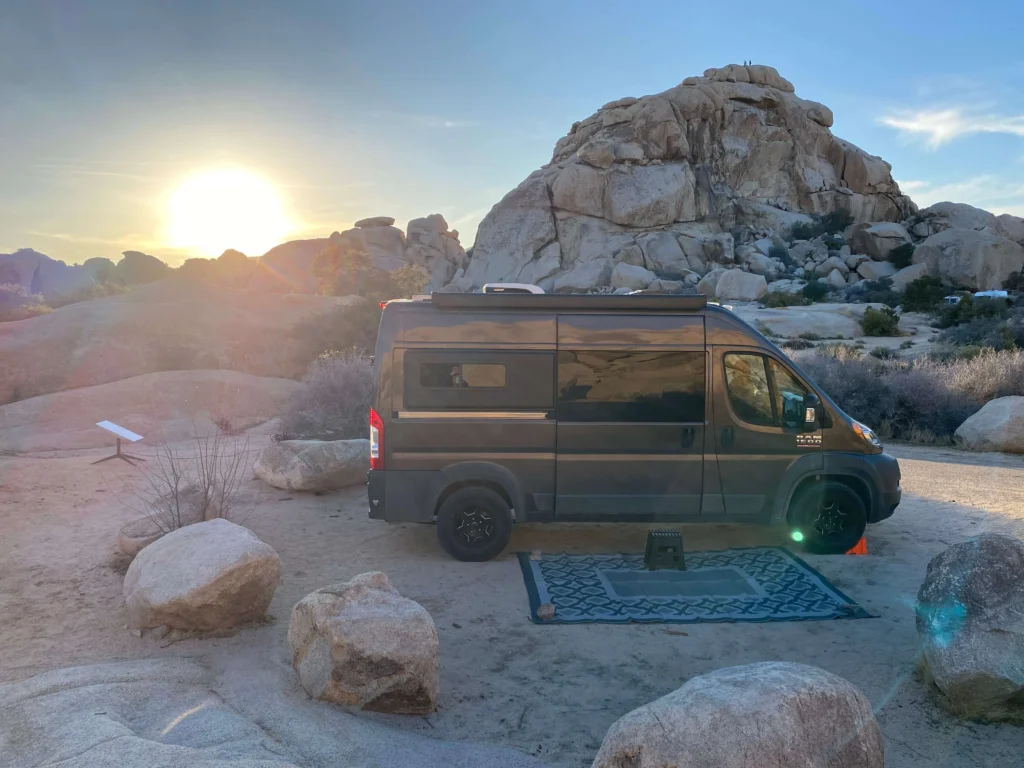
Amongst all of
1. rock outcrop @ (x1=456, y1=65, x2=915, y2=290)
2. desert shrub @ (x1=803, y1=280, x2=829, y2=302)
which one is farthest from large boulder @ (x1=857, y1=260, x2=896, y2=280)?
desert shrub @ (x1=803, y1=280, x2=829, y2=302)

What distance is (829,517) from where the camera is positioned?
741cm

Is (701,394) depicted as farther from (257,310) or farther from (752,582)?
(257,310)

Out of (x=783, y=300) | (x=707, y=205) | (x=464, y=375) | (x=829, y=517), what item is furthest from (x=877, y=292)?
(x=464, y=375)

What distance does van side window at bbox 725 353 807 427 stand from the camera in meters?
7.22

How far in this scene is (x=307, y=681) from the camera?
4680 millimetres

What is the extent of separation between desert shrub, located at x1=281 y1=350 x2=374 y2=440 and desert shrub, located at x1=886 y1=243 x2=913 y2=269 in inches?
1958

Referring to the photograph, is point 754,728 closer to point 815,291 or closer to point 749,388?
point 749,388

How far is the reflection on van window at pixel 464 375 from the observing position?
23.3 feet

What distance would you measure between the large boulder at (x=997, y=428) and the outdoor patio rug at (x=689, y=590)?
7.69m

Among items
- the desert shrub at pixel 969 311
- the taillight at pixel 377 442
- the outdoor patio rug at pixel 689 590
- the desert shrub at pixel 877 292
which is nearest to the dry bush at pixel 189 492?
the taillight at pixel 377 442

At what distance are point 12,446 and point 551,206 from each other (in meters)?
53.6

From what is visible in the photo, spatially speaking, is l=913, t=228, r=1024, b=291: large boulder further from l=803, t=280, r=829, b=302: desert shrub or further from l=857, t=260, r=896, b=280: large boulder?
l=803, t=280, r=829, b=302: desert shrub

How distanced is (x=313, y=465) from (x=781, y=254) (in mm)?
55709

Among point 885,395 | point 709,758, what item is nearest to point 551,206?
point 885,395
